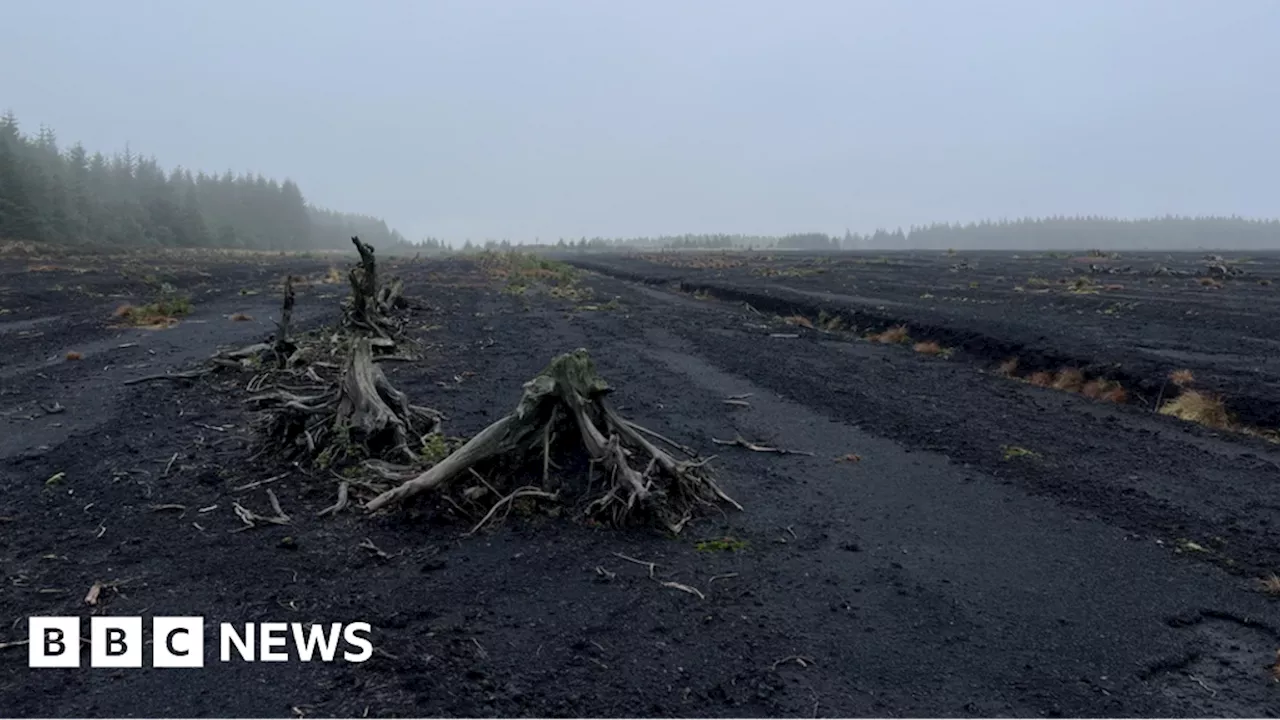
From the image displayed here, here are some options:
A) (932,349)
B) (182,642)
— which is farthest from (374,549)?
(932,349)

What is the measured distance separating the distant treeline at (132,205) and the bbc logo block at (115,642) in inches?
2301

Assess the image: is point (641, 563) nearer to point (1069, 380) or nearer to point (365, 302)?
point (365, 302)

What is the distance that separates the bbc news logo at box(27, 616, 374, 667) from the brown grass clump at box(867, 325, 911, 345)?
51.1ft

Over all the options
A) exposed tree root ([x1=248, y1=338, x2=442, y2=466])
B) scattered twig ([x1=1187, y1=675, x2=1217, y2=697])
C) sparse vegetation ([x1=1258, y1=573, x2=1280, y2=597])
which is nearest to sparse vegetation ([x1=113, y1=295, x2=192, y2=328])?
exposed tree root ([x1=248, y1=338, x2=442, y2=466])

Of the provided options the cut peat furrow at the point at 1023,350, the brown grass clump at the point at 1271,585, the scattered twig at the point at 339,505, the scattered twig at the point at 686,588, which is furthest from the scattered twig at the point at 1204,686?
the cut peat furrow at the point at 1023,350

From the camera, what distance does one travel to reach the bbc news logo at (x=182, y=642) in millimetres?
4145

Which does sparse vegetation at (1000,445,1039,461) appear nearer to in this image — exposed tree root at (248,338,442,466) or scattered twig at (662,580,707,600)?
scattered twig at (662,580,707,600)

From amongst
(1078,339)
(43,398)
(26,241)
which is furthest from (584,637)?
(26,241)

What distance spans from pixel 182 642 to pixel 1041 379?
13.2 meters

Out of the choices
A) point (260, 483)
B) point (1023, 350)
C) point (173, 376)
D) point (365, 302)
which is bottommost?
point (260, 483)

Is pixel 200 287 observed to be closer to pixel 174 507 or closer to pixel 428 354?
pixel 428 354

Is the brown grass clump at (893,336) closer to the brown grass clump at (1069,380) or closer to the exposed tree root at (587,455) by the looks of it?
the brown grass clump at (1069,380)

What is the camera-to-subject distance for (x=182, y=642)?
4.32 m

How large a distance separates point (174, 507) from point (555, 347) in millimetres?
9734
